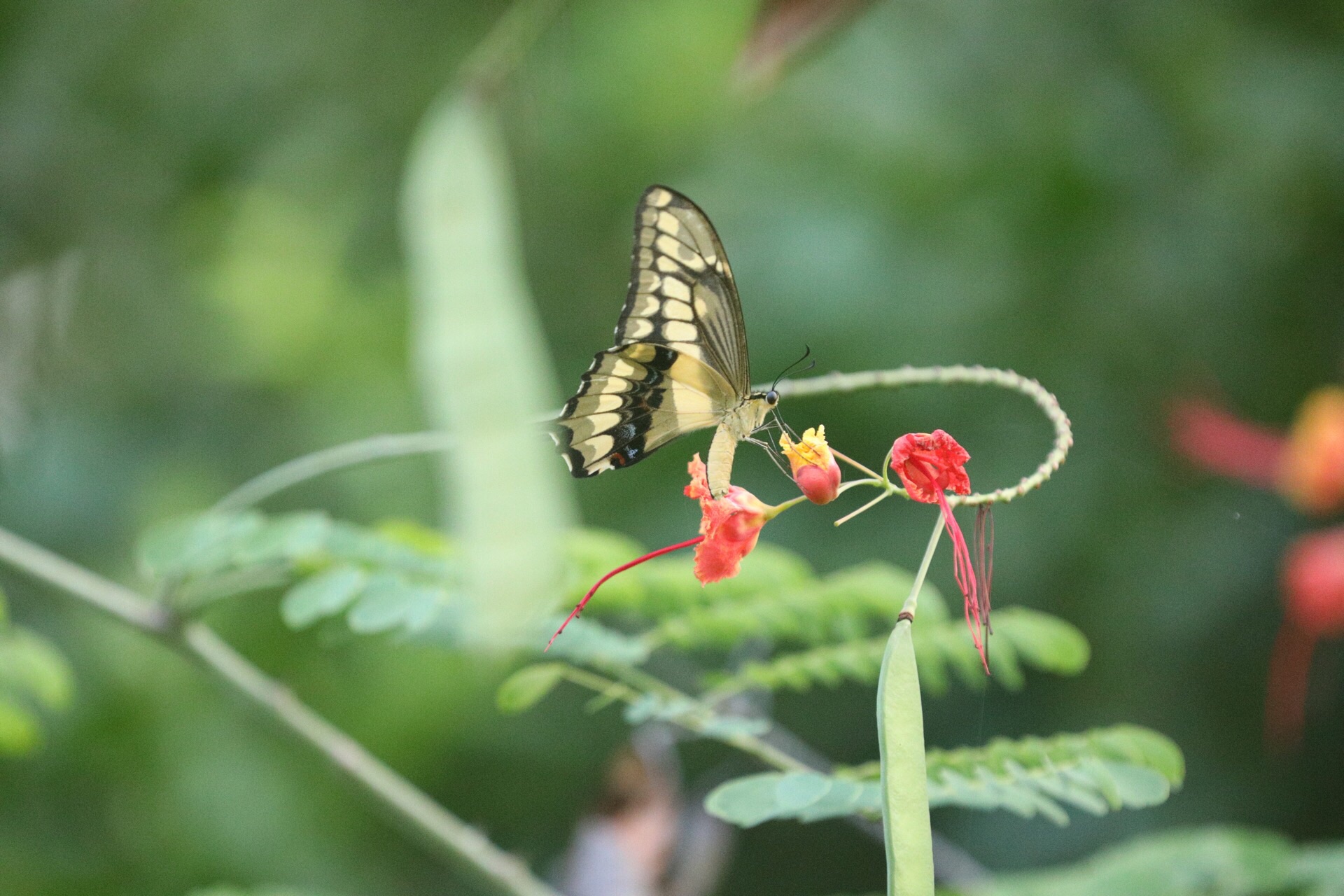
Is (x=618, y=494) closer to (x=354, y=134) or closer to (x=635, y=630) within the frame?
(x=635, y=630)

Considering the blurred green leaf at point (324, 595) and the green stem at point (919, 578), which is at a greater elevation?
the blurred green leaf at point (324, 595)

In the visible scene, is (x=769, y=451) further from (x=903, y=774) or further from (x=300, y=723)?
(x=300, y=723)

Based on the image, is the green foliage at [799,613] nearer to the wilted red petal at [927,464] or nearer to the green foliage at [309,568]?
the green foliage at [309,568]

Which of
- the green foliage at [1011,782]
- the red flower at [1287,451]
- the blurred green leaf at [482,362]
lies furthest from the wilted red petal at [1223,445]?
the blurred green leaf at [482,362]

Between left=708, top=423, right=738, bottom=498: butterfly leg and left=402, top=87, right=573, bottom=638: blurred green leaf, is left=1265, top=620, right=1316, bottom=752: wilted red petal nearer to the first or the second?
left=708, top=423, right=738, bottom=498: butterfly leg

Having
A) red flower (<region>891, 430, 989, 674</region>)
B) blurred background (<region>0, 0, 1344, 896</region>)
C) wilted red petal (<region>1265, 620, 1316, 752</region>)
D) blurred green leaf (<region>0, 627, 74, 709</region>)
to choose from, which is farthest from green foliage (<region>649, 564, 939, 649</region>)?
wilted red petal (<region>1265, 620, 1316, 752</region>)

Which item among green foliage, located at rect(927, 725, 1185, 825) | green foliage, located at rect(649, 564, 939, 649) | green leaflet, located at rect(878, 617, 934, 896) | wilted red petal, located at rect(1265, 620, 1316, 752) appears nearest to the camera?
green leaflet, located at rect(878, 617, 934, 896)
